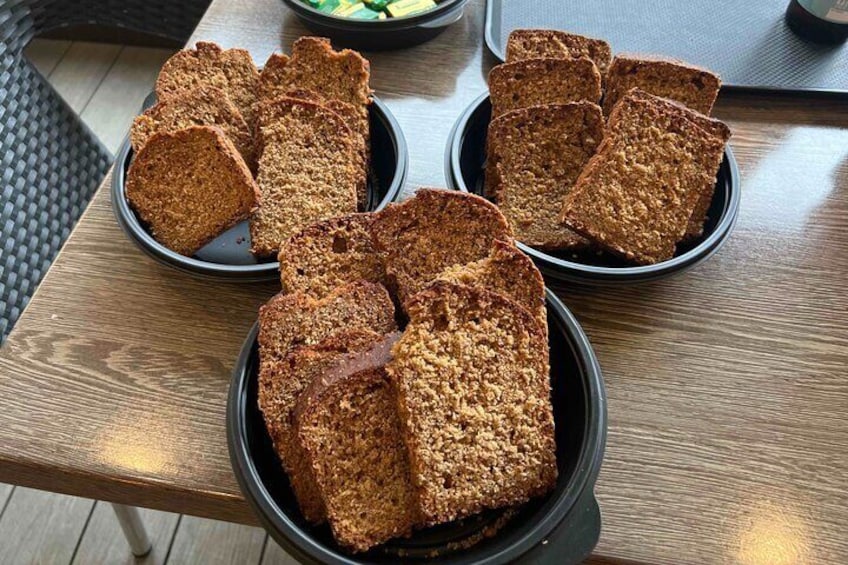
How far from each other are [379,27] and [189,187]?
596 mm

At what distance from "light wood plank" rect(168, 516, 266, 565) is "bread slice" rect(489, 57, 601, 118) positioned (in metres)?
1.21

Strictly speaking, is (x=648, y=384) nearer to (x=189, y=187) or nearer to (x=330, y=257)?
(x=330, y=257)

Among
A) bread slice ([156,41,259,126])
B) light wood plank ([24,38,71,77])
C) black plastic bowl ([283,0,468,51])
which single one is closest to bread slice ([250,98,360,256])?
bread slice ([156,41,259,126])

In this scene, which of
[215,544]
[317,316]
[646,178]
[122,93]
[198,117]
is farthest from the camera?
[122,93]

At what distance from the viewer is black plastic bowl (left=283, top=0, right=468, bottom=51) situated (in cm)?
150

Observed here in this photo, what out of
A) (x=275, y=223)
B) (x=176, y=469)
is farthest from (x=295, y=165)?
(x=176, y=469)

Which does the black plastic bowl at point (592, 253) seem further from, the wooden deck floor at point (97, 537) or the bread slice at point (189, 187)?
the wooden deck floor at point (97, 537)

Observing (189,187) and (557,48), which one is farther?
(557,48)

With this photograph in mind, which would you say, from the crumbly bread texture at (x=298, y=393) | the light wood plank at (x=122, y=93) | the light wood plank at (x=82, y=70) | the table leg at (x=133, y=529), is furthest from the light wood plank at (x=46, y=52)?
the crumbly bread texture at (x=298, y=393)

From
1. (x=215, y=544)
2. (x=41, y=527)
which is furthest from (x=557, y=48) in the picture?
(x=41, y=527)

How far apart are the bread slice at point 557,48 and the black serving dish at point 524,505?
0.63 m

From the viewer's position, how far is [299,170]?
120 centimetres

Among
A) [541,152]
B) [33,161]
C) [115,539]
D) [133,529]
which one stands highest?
[541,152]

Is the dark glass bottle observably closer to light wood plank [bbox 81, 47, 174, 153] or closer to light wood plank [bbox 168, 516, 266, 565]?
light wood plank [bbox 168, 516, 266, 565]
